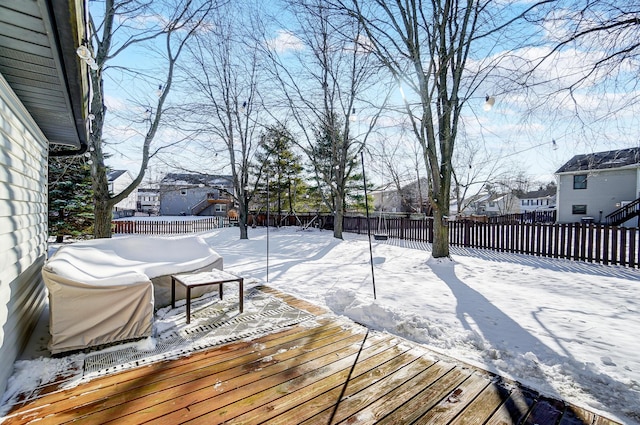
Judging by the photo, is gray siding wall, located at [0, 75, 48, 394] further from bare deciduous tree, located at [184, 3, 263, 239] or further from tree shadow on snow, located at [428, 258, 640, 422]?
bare deciduous tree, located at [184, 3, 263, 239]

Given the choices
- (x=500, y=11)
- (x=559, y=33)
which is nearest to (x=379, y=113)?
(x=500, y=11)

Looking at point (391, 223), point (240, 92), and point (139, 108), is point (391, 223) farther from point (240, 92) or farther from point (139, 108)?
point (139, 108)

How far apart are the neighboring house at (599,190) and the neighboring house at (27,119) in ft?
66.7

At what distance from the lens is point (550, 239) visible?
25.4 feet

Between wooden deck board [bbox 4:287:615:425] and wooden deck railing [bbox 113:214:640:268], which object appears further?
wooden deck railing [bbox 113:214:640:268]

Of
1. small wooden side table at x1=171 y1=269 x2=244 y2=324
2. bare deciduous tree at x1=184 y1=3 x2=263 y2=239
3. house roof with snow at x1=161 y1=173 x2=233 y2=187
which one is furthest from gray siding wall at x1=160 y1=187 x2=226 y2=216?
small wooden side table at x1=171 y1=269 x2=244 y2=324

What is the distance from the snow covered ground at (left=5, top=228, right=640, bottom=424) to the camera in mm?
2424

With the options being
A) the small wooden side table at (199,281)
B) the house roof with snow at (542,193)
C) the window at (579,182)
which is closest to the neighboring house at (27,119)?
the small wooden side table at (199,281)

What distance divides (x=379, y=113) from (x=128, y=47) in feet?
23.3

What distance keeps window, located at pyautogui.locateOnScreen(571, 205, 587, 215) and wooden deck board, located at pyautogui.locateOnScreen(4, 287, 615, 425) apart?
21807mm

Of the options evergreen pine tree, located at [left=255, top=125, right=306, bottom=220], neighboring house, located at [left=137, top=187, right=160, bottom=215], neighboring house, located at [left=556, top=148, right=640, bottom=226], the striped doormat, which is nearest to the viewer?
the striped doormat

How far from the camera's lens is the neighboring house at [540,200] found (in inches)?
1415

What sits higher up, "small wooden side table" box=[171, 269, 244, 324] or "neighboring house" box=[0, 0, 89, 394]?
"neighboring house" box=[0, 0, 89, 394]

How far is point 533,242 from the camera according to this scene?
8.18 metres
